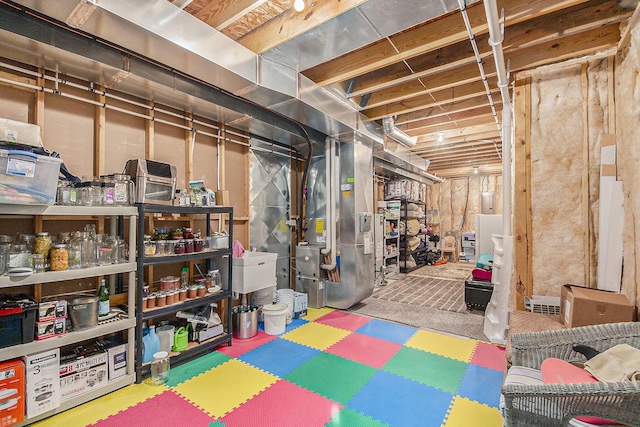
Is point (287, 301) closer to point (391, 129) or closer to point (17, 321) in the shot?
point (17, 321)

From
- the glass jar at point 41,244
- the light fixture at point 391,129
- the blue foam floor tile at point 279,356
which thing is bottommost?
the blue foam floor tile at point 279,356

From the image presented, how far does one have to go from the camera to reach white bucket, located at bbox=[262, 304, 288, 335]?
11.6 ft

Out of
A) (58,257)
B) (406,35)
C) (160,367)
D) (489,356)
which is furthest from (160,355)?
(406,35)

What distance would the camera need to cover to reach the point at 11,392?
1860 millimetres

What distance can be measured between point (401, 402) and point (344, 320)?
1.82 m

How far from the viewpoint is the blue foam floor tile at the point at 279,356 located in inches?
109

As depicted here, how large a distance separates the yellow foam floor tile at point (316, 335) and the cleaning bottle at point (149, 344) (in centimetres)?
136

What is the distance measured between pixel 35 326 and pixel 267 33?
293cm

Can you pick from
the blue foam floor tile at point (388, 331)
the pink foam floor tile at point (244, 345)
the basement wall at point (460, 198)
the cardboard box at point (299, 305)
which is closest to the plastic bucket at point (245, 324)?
the pink foam floor tile at point (244, 345)

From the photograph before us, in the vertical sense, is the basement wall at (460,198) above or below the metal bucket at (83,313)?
above

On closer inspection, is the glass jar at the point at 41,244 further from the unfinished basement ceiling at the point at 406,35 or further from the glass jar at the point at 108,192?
the unfinished basement ceiling at the point at 406,35

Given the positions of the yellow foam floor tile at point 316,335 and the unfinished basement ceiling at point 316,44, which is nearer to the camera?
the unfinished basement ceiling at point 316,44

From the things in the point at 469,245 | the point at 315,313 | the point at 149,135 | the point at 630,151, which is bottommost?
the point at 315,313

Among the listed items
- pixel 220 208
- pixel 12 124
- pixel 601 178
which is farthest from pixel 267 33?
pixel 601 178
